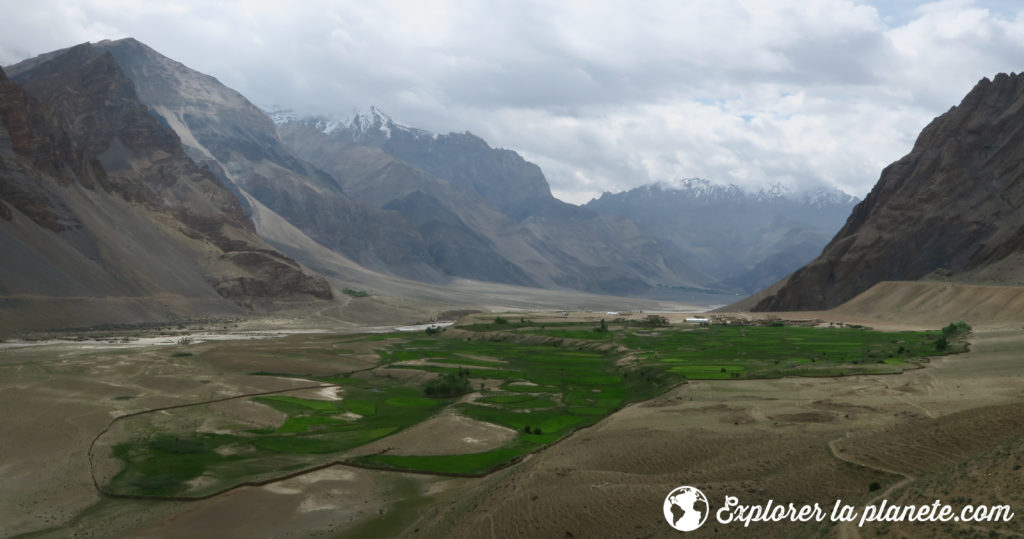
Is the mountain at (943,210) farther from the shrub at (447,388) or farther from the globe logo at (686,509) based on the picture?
the globe logo at (686,509)

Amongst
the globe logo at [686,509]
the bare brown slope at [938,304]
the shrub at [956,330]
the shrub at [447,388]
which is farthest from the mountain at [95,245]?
the bare brown slope at [938,304]

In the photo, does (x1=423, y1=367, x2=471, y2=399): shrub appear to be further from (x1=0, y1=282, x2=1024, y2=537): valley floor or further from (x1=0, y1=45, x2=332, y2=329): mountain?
(x1=0, y1=45, x2=332, y2=329): mountain

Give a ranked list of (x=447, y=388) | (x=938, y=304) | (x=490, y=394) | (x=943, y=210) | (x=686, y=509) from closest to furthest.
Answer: (x=686, y=509) < (x=490, y=394) < (x=447, y=388) < (x=938, y=304) < (x=943, y=210)

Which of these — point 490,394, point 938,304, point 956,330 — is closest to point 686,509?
point 490,394

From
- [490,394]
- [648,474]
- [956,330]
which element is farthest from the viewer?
[956,330]

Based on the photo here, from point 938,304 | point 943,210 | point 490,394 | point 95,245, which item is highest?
point 943,210

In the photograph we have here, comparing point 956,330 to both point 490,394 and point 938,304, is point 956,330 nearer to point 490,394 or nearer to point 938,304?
point 938,304

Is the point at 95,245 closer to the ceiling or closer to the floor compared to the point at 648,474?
closer to the ceiling
